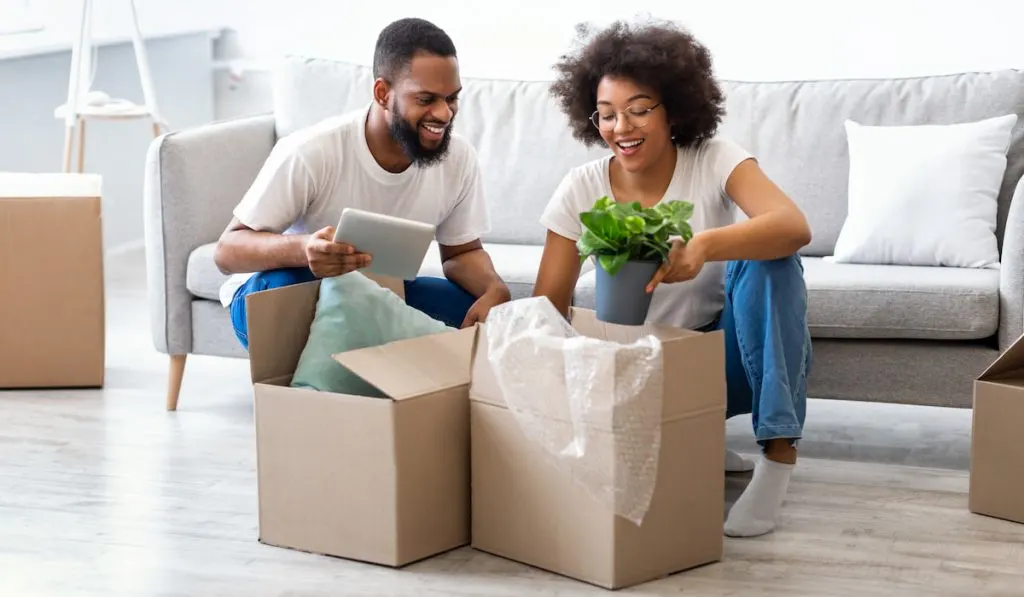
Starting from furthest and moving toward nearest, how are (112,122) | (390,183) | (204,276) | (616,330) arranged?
1. (112,122)
2. (204,276)
3. (390,183)
4. (616,330)

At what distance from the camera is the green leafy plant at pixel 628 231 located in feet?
Answer: 6.32

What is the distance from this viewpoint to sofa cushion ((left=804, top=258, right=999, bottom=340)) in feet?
8.50

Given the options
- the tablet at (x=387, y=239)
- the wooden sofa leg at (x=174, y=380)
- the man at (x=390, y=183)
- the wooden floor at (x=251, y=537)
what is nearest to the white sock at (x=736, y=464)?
the wooden floor at (x=251, y=537)

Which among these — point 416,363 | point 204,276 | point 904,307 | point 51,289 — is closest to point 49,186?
point 51,289

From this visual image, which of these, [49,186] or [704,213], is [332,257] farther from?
[49,186]

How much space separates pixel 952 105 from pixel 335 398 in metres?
1.73

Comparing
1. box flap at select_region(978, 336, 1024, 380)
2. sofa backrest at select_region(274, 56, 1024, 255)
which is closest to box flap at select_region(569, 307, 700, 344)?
box flap at select_region(978, 336, 1024, 380)

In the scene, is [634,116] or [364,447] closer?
[364,447]

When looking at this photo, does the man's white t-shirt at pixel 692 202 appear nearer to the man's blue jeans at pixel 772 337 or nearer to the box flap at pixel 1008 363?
the man's blue jeans at pixel 772 337

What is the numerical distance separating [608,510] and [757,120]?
1505mm

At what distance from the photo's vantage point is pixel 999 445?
7.45ft

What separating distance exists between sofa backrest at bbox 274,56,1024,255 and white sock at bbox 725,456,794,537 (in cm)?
95

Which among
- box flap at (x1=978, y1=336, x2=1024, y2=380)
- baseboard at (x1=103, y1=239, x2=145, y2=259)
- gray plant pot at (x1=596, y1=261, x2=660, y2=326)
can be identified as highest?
gray plant pot at (x1=596, y1=261, x2=660, y2=326)

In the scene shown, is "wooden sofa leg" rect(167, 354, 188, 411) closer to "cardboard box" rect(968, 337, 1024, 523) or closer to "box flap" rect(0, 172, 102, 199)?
"box flap" rect(0, 172, 102, 199)
